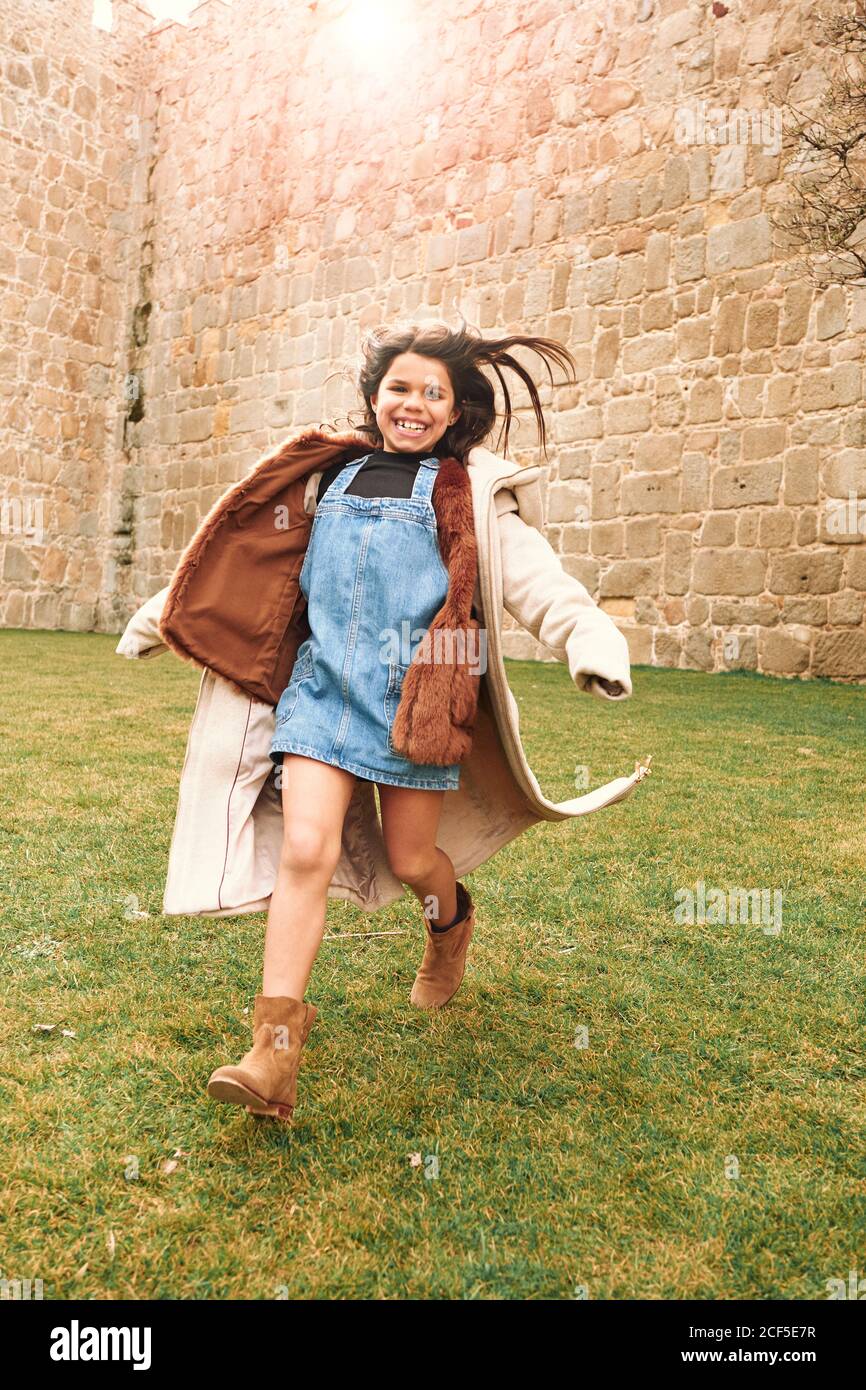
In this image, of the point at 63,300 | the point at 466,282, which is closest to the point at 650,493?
the point at 466,282

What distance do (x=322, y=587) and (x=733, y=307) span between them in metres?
7.65

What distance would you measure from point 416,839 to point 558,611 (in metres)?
0.58

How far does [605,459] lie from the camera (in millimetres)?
9719

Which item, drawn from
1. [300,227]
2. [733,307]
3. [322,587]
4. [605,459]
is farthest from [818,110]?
[322,587]

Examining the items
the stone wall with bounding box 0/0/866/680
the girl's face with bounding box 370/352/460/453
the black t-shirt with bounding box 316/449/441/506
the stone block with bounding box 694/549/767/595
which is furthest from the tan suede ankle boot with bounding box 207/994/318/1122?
the stone block with bounding box 694/549/767/595

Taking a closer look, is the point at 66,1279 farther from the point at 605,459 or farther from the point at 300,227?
the point at 300,227

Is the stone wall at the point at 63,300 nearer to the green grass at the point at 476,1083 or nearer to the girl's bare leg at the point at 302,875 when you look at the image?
the green grass at the point at 476,1083

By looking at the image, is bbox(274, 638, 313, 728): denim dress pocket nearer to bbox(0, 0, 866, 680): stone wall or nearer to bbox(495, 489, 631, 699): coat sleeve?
bbox(495, 489, 631, 699): coat sleeve

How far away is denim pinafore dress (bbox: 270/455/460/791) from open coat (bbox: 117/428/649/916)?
0.16 ft

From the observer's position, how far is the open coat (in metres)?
2.21

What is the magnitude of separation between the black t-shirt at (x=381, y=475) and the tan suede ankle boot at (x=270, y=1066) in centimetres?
106

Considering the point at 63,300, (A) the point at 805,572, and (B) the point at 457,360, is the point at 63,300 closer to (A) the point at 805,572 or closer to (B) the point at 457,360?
(A) the point at 805,572

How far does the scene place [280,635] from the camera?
7.76 ft

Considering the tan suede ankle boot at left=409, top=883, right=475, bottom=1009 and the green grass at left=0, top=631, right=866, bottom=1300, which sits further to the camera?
the tan suede ankle boot at left=409, top=883, right=475, bottom=1009
